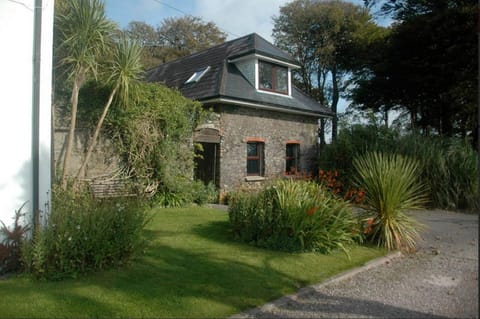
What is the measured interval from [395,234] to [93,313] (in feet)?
17.0

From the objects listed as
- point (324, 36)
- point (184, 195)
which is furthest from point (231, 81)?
point (324, 36)

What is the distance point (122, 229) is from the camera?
4.98 metres

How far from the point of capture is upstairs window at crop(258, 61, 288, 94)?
15.4m

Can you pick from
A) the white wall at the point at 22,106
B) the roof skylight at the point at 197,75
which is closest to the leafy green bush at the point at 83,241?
the white wall at the point at 22,106

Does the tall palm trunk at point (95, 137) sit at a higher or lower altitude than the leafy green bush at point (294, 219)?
higher

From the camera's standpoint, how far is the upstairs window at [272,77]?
50.4 feet

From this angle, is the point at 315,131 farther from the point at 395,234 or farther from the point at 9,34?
the point at 9,34

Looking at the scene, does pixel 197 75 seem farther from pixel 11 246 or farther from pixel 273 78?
pixel 11 246

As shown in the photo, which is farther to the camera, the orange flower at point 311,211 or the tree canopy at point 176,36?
the tree canopy at point 176,36

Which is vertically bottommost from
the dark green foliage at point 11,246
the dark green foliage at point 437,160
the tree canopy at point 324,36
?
the dark green foliage at point 11,246

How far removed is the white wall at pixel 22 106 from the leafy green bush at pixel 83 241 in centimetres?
52

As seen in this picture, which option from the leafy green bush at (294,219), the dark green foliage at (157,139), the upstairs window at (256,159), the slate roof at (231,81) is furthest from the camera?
the upstairs window at (256,159)

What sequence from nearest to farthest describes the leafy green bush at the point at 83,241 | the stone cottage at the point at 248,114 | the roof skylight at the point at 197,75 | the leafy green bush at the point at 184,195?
1. the leafy green bush at the point at 83,241
2. the leafy green bush at the point at 184,195
3. the stone cottage at the point at 248,114
4. the roof skylight at the point at 197,75

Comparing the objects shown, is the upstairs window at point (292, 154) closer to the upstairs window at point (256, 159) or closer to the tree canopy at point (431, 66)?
the upstairs window at point (256, 159)
